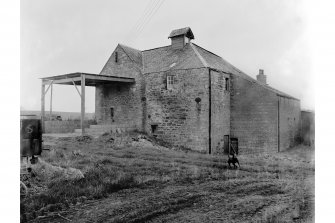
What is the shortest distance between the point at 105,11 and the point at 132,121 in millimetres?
10728

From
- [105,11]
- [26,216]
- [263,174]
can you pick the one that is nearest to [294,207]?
[263,174]

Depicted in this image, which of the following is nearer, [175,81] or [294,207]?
[294,207]

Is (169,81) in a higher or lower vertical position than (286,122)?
higher

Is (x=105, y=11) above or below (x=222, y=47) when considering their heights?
above

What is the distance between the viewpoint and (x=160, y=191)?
17.7 feet

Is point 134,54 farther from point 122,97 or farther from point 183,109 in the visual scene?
point 183,109

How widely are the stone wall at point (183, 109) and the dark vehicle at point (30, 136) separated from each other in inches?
324

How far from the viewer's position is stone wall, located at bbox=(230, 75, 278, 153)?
1240 centimetres

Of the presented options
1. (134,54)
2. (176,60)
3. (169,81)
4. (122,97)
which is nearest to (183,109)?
(169,81)

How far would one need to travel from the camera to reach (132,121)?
638 inches

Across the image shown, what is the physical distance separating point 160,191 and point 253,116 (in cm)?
879

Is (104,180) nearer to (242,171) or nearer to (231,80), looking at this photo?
(242,171)

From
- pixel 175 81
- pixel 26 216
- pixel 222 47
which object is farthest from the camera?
pixel 175 81

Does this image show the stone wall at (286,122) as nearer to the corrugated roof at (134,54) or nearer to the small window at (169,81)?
the small window at (169,81)
